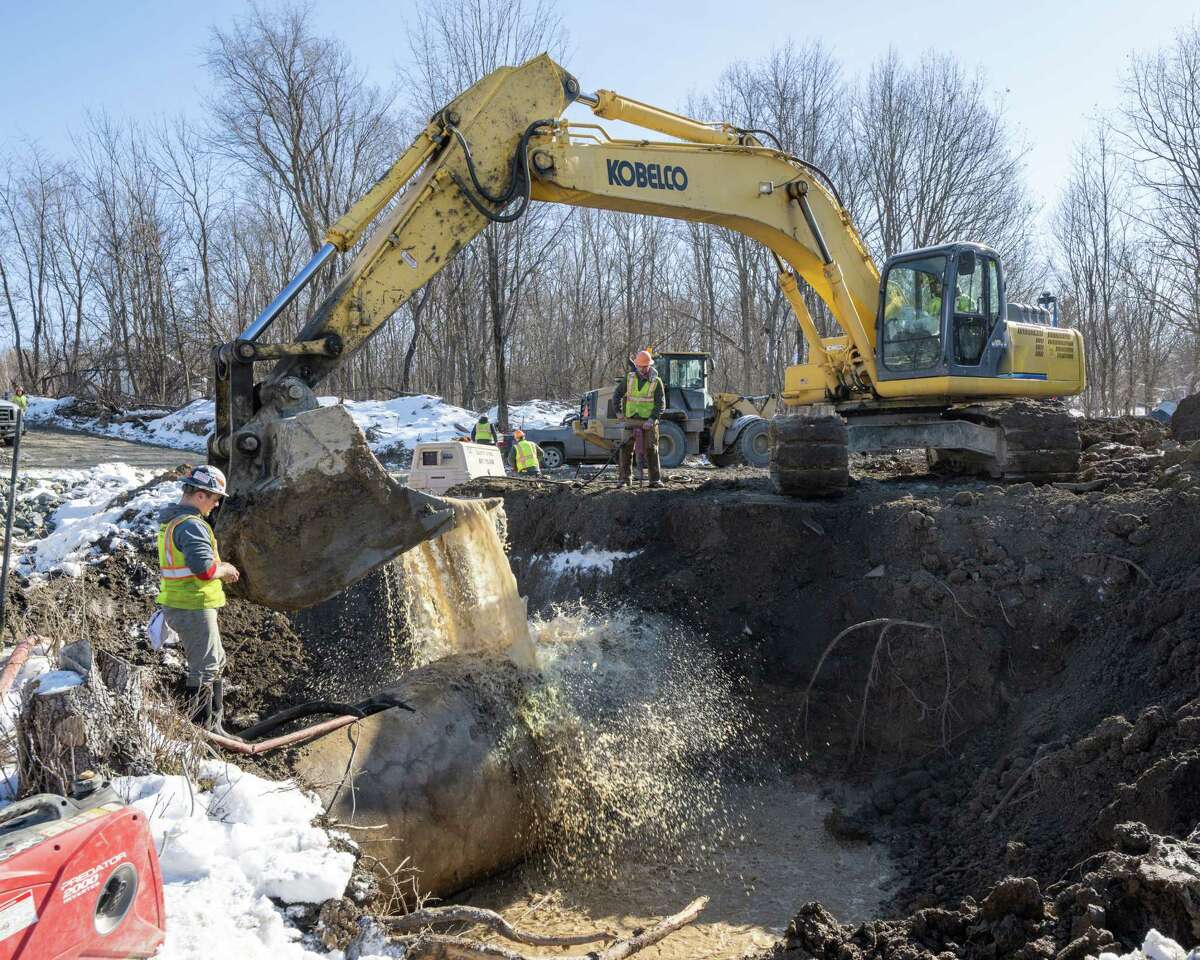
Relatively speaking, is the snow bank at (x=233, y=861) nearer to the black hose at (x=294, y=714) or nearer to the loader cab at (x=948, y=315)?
the black hose at (x=294, y=714)

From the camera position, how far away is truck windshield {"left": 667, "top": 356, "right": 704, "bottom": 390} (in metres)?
17.8

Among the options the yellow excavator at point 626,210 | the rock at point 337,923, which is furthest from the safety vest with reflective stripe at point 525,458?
the rock at point 337,923

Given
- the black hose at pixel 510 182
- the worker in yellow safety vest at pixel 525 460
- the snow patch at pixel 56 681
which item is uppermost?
the black hose at pixel 510 182

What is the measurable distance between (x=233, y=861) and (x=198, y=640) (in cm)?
172

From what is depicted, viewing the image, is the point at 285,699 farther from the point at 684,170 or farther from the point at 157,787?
the point at 684,170

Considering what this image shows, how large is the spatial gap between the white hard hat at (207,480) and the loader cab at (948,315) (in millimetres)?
7086

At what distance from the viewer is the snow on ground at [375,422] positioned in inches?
951

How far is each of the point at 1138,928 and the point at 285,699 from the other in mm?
5768

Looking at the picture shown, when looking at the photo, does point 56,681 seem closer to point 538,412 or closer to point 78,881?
point 78,881

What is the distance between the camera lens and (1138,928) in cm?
301

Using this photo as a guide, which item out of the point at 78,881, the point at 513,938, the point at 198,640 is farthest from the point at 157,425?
the point at 78,881

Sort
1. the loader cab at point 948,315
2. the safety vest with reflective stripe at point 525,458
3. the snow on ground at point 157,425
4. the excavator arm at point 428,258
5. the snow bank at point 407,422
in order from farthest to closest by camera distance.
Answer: the snow on ground at point 157,425 < the snow bank at point 407,422 < the safety vest with reflective stripe at point 525,458 < the loader cab at point 948,315 < the excavator arm at point 428,258

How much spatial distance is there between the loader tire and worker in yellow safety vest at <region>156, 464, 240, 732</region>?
5099 millimetres

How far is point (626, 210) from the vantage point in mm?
8555
